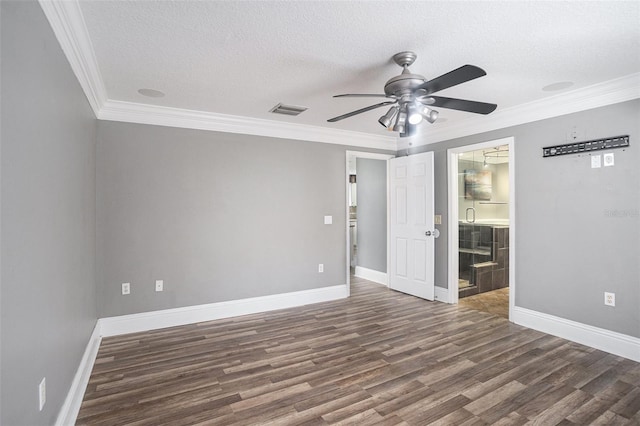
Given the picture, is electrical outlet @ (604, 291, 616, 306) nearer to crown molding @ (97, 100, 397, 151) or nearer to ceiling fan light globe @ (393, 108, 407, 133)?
ceiling fan light globe @ (393, 108, 407, 133)

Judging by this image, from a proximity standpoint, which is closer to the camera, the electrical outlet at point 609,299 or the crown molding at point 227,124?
the electrical outlet at point 609,299

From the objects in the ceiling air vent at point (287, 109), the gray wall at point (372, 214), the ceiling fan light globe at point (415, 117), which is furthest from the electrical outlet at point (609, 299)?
the ceiling air vent at point (287, 109)

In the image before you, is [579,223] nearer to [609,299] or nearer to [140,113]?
[609,299]

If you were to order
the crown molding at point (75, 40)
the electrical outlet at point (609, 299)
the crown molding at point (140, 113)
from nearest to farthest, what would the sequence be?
the crown molding at point (75, 40), the crown molding at point (140, 113), the electrical outlet at point (609, 299)

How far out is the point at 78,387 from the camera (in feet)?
7.73

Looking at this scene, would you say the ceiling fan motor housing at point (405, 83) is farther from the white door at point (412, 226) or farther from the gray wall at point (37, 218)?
the white door at point (412, 226)

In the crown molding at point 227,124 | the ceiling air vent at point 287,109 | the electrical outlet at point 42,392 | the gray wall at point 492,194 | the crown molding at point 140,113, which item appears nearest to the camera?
the electrical outlet at point 42,392

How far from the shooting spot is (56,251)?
195cm

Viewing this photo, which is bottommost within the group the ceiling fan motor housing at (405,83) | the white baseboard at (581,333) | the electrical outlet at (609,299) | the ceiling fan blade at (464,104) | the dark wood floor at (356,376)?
the dark wood floor at (356,376)

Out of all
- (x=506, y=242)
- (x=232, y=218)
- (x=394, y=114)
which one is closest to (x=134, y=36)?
(x=394, y=114)

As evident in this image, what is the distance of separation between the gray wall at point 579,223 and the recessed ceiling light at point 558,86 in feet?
1.32

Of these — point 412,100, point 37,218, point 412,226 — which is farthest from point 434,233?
point 37,218

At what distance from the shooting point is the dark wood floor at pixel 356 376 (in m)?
2.23

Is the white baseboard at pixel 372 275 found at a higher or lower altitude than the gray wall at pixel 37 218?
lower
